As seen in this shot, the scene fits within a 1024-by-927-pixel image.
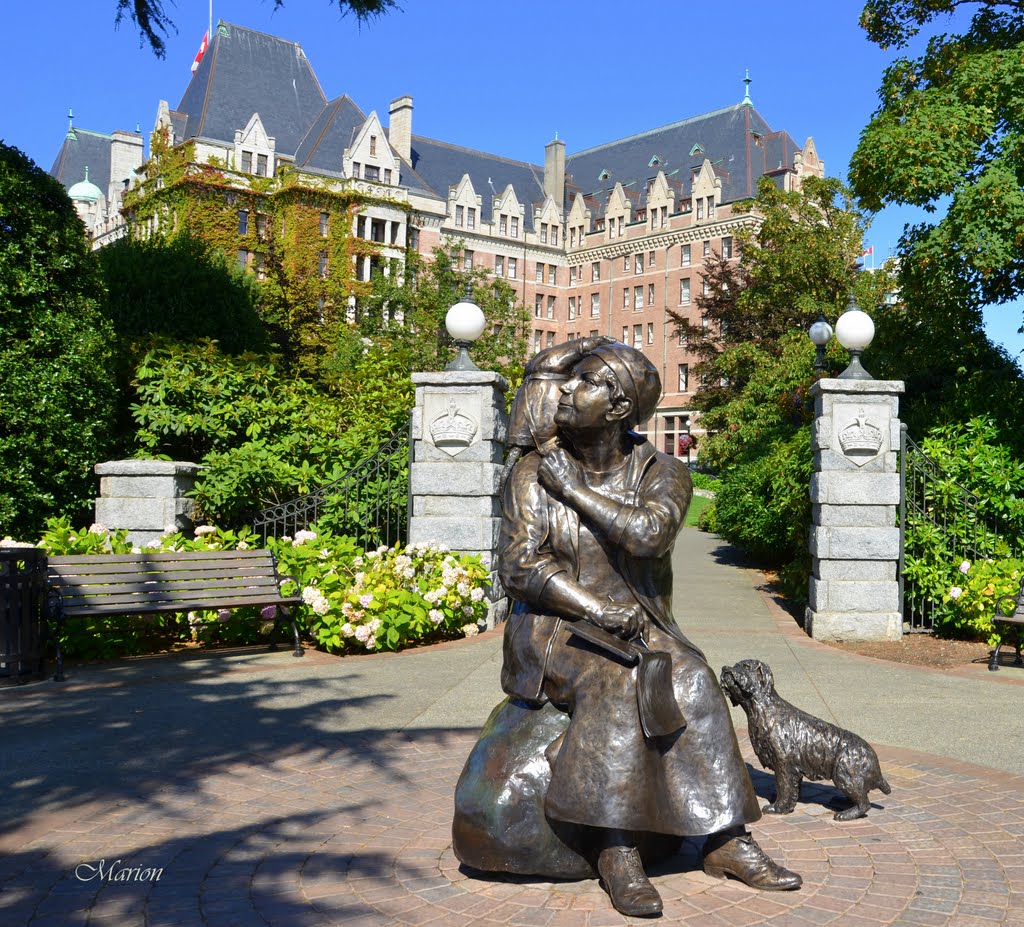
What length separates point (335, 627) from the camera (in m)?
8.87

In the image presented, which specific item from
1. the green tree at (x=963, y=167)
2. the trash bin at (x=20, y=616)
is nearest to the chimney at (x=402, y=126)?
the green tree at (x=963, y=167)

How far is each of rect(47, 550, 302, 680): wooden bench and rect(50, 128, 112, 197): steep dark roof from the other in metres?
67.7

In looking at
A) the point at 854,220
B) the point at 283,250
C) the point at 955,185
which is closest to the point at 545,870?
the point at 955,185

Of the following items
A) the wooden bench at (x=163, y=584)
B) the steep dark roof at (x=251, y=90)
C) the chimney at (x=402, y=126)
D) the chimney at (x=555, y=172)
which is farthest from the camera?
the chimney at (x=555, y=172)

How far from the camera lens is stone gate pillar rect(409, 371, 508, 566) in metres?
10.5

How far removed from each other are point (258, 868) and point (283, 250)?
1749 inches

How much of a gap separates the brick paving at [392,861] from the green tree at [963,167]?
22.4 ft

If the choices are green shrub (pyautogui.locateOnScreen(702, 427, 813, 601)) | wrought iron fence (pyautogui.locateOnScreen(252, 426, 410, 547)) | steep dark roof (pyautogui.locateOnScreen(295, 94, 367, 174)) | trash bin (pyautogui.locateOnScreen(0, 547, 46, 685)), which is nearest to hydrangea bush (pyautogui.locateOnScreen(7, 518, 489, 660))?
trash bin (pyautogui.locateOnScreen(0, 547, 46, 685))

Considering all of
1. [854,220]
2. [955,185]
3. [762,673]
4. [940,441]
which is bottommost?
[762,673]

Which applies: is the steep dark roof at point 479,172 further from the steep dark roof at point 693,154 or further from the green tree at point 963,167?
the green tree at point 963,167

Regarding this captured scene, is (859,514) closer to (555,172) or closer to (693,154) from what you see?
(693,154)

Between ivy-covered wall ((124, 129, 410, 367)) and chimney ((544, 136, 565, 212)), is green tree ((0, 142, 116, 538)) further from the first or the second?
chimney ((544, 136, 565, 212))

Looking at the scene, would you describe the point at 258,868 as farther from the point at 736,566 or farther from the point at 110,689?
the point at 736,566

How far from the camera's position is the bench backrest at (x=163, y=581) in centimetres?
816
